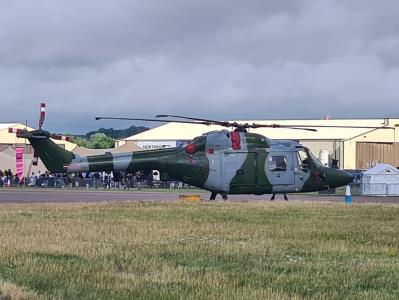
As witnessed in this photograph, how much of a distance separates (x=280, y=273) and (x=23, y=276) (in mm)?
3730

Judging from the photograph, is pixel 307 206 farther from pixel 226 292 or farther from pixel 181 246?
pixel 226 292

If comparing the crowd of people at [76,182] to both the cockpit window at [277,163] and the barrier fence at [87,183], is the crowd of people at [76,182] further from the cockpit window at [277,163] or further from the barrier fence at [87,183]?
the cockpit window at [277,163]

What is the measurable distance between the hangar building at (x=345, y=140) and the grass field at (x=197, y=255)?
232 feet

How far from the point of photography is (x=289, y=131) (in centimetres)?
9944

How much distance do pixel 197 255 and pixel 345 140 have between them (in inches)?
3257

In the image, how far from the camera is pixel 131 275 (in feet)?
33.3

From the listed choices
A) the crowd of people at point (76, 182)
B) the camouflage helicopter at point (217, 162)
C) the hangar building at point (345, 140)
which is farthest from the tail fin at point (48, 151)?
the hangar building at point (345, 140)

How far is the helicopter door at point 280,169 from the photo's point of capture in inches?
1162

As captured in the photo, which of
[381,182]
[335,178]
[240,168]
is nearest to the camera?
[240,168]

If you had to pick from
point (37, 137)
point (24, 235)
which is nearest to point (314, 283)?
point (24, 235)

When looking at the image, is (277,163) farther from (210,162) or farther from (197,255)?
(197,255)

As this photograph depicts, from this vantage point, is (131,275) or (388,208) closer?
(131,275)

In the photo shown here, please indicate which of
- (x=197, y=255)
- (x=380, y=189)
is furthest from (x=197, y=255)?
(x=380, y=189)

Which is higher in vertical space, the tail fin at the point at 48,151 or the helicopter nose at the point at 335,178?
the tail fin at the point at 48,151
